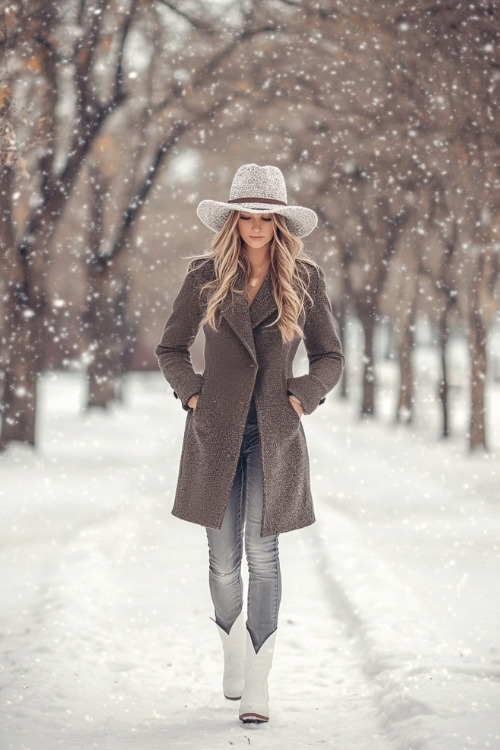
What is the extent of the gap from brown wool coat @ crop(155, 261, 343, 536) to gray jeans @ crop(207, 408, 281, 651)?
0.07 meters

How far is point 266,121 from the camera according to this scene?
15.4m

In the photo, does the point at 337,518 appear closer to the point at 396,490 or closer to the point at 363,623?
the point at 396,490

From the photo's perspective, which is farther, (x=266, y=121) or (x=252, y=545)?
(x=266, y=121)

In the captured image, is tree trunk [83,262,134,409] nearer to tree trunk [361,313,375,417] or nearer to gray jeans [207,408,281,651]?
tree trunk [361,313,375,417]

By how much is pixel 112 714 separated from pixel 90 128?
10216 mm

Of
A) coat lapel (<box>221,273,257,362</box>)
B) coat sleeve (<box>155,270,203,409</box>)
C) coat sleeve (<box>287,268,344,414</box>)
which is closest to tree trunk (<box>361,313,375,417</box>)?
coat sleeve (<box>287,268,344,414</box>)

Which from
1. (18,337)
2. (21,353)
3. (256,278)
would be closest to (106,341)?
(21,353)

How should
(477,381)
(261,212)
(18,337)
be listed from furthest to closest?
(477,381), (18,337), (261,212)

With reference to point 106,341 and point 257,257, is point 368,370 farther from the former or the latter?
point 257,257

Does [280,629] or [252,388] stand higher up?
[252,388]

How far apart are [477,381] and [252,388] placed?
1190 cm

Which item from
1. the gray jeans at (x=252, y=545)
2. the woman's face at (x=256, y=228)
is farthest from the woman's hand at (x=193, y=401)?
the woman's face at (x=256, y=228)

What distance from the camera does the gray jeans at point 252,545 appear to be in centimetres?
379

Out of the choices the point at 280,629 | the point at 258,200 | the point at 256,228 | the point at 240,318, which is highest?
the point at 258,200
